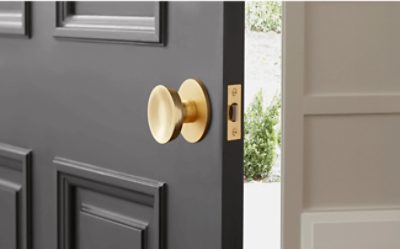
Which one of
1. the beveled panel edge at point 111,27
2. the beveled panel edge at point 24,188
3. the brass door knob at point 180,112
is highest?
the beveled panel edge at point 111,27

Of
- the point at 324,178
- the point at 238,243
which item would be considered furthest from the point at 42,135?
the point at 324,178

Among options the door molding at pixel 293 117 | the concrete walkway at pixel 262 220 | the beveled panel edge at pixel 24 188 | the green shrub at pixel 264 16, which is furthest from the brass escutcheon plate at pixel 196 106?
the green shrub at pixel 264 16

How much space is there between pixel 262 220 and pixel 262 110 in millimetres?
1275

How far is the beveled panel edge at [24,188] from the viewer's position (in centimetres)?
103

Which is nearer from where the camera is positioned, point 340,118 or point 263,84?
point 340,118

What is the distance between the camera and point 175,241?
0.81 meters

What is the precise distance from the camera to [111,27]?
87 cm

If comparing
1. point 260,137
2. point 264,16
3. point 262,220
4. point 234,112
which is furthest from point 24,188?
point 260,137

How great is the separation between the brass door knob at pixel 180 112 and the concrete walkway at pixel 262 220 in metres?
3.84

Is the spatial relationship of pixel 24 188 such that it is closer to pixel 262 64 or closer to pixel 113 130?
pixel 113 130

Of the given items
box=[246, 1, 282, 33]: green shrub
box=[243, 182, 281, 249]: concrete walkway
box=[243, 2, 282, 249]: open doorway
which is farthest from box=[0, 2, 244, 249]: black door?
box=[246, 1, 282, 33]: green shrub

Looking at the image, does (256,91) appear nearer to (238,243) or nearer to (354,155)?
(354,155)

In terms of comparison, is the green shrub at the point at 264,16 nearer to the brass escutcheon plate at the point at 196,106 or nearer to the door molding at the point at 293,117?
the door molding at the point at 293,117

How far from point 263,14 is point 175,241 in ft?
16.4
